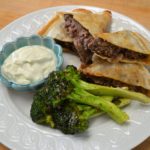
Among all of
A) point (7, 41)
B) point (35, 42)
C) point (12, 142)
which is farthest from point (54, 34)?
point (12, 142)

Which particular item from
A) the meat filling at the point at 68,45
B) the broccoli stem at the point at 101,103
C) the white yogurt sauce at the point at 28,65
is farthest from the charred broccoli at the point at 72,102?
the meat filling at the point at 68,45

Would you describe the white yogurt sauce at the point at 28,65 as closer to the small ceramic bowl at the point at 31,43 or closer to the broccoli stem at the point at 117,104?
the small ceramic bowl at the point at 31,43

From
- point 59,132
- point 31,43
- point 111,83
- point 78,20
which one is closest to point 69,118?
point 59,132

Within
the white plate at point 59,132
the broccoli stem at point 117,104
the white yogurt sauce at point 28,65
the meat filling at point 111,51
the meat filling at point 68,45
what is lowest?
the white plate at point 59,132

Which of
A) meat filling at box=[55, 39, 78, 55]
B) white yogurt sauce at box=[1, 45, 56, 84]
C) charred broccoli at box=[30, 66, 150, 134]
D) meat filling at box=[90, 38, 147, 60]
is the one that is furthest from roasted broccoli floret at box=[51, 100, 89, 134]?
meat filling at box=[55, 39, 78, 55]

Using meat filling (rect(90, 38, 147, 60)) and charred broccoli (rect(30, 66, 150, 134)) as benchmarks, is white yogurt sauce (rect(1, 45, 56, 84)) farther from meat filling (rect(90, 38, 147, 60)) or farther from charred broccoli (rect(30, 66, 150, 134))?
meat filling (rect(90, 38, 147, 60))

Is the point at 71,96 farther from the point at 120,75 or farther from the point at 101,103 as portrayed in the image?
the point at 120,75

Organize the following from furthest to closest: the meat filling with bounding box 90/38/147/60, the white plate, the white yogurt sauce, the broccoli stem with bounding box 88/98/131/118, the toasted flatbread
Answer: the toasted flatbread → the meat filling with bounding box 90/38/147/60 → the white yogurt sauce → the broccoli stem with bounding box 88/98/131/118 → the white plate
